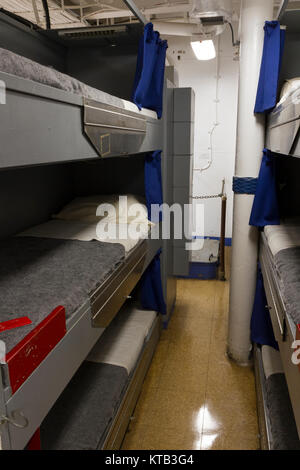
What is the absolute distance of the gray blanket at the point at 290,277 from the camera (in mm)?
1164

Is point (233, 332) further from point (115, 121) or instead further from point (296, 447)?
point (115, 121)

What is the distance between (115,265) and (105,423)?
0.67 metres

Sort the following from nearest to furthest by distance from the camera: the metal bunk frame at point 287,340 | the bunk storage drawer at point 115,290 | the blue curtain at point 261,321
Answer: the metal bunk frame at point 287,340
the bunk storage drawer at point 115,290
the blue curtain at point 261,321

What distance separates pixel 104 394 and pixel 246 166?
5.21 feet

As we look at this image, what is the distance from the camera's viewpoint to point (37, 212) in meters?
2.34

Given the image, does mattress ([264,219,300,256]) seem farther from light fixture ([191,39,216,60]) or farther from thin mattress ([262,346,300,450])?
light fixture ([191,39,216,60])

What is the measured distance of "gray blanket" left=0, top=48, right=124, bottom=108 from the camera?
897 millimetres

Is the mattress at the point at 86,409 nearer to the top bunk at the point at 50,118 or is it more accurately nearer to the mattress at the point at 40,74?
the top bunk at the point at 50,118

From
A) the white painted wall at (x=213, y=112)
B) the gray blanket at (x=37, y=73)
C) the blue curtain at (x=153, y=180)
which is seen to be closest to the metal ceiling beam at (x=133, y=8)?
the blue curtain at (x=153, y=180)

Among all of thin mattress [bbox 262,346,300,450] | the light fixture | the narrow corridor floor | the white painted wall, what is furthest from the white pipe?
the white painted wall

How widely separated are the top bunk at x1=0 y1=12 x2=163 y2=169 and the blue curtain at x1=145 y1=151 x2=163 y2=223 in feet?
2.39

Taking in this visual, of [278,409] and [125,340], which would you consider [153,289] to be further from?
[278,409]

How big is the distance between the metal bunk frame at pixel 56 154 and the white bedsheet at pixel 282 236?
741mm

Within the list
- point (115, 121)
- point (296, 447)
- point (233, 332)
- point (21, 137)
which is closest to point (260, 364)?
point (233, 332)
